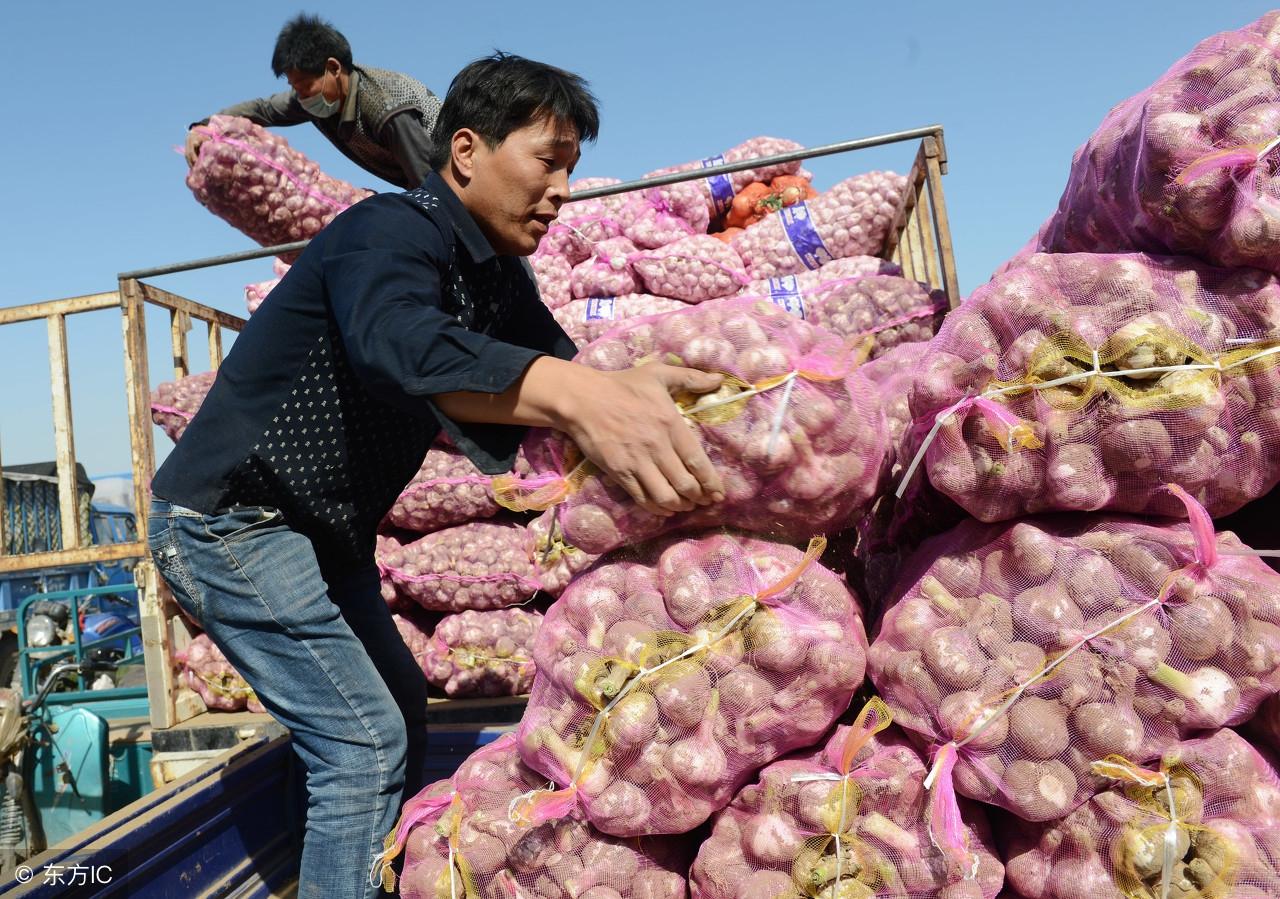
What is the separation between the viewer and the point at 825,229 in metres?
3.19

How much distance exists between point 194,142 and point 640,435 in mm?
2573

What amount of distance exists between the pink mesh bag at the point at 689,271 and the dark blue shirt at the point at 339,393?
62.1 inches

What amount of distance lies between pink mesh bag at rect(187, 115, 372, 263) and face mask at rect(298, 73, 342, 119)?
0.19 metres

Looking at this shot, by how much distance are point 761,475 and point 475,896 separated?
0.74 meters

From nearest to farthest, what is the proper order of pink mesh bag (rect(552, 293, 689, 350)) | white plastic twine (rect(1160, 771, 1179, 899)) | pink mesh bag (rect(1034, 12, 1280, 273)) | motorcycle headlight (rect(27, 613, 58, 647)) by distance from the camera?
white plastic twine (rect(1160, 771, 1179, 899)) → pink mesh bag (rect(1034, 12, 1280, 273)) → pink mesh bag (rect(552, 293, 689, 350)) → motorcycle headlight (rect(27, 613, 58, 647))

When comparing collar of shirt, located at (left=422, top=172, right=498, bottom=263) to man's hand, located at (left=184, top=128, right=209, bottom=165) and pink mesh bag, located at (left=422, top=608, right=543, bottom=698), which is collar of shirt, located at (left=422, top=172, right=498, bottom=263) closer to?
pink mesh bag, located at (left=422, top=608, right=543, bottom=698)

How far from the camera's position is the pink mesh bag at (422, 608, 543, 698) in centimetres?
266

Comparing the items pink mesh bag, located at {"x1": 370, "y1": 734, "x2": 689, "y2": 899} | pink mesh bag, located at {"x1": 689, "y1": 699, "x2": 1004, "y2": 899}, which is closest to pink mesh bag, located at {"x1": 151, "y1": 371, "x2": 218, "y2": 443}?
pink mesh bag, located at {"x1": 370, "y1": 734, "x2": 689, "y2": 899}

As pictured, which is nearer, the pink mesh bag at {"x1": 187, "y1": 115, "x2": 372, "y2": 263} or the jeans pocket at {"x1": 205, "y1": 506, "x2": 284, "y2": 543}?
the jeans pocket at {"x1": 205, "y1": 506, "x2": 284, "y2": 543}

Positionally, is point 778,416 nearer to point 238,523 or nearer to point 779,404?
point 779,404

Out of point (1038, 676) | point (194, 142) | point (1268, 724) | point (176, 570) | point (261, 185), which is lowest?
point (1268, 724)

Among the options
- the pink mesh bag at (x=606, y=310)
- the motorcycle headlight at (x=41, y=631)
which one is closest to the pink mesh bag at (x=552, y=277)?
the pink mesh bag at (x=606, y=310)

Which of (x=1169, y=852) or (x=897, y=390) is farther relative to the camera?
(x=897, y=390)

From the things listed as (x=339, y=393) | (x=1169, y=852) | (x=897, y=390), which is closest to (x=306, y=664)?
(x=339, y=393)
